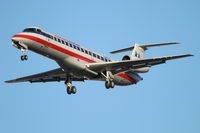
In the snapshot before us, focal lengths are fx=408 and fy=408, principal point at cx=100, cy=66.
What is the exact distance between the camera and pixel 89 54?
33938 mm

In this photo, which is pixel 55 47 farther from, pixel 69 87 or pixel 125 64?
pixel 125 64

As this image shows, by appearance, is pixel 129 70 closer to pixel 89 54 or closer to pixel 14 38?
pixel 89 54

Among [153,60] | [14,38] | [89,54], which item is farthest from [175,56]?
[14,38]

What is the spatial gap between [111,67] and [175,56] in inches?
221

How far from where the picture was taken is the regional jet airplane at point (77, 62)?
30.8m

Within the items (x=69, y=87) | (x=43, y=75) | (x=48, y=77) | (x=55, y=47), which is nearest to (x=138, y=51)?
(x=69, y=87)

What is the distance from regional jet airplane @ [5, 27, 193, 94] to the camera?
30.8 meters

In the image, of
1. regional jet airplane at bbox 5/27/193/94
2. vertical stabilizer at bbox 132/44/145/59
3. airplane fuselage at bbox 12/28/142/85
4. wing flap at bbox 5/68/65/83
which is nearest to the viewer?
airplane fuselage at bbox 12/28/142/85

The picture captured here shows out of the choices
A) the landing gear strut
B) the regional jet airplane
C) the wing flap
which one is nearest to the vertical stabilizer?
the regional jet airplane

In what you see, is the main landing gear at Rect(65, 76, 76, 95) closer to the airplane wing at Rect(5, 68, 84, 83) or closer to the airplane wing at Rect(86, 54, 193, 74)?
Answer: the airplane wing at Rect(5, 68, 84, 83)

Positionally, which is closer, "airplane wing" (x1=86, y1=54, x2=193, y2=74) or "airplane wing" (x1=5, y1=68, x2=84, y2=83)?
"airplane wing" (x1=86, y1=54, x2=193, y2=74)

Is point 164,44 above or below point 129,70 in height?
above

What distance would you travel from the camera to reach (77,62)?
32.6 meters

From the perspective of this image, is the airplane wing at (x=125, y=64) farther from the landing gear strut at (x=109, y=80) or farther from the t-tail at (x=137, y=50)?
the t-tail at (x=137, y=50)
